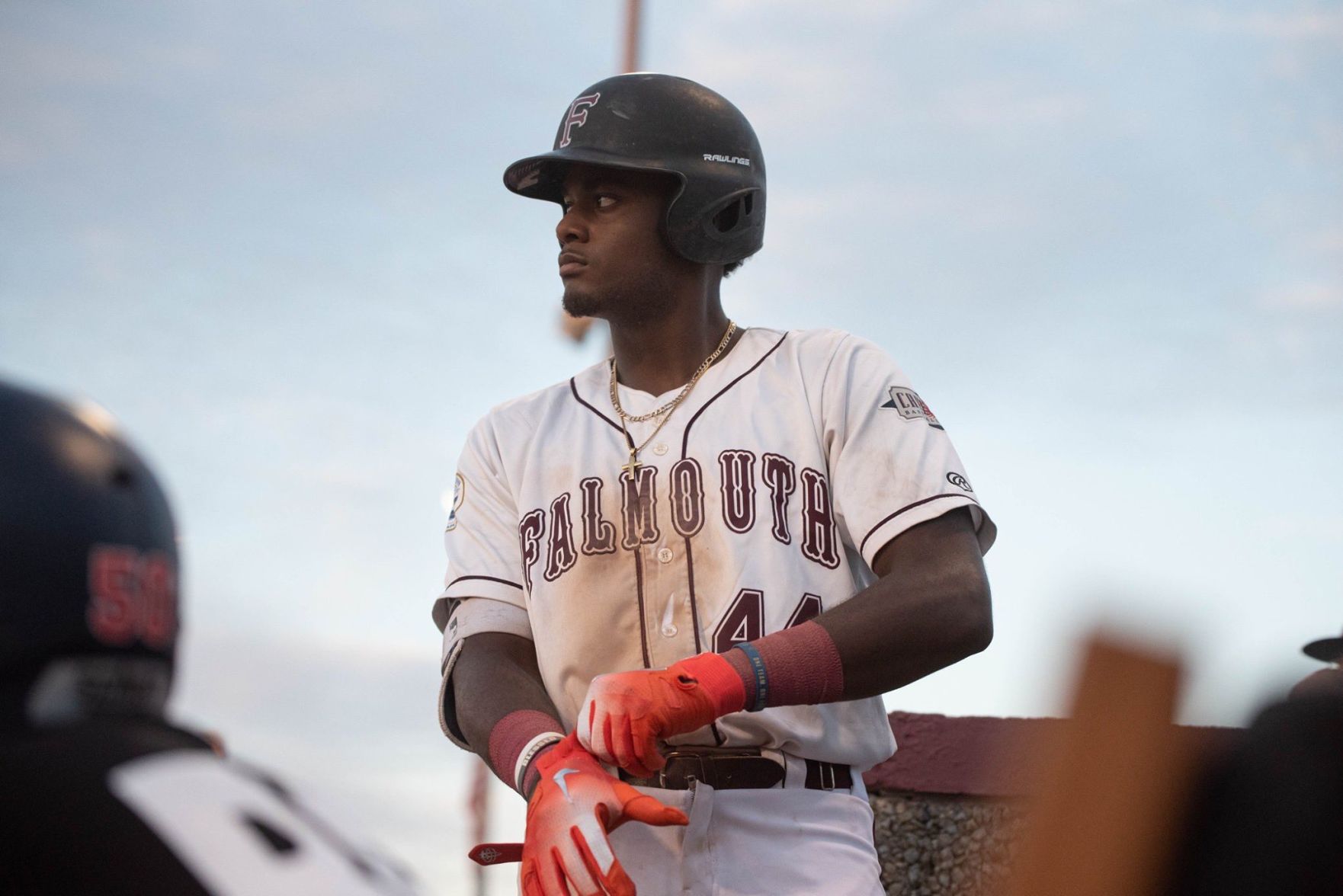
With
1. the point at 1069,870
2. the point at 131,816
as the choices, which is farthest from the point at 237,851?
the point at 1069,870

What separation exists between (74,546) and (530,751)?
1.46 metres

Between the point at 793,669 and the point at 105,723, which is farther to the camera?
the point at 793,669

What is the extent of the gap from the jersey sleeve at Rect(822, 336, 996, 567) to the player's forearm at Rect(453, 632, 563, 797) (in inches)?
31.5

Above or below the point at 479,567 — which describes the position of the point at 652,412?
above

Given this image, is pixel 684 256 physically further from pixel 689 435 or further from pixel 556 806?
pixel 556 806

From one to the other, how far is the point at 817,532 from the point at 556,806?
87 cm

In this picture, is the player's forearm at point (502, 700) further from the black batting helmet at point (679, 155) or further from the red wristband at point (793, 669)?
the black batting helmet at point (679, 155)

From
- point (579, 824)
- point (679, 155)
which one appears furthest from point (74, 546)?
point (679, 155)

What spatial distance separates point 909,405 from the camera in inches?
147

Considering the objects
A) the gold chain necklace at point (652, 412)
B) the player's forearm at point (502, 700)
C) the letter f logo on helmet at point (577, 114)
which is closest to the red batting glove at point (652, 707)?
the player's forearm at point (502, 700)

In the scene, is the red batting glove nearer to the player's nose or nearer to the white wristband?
the white wristband

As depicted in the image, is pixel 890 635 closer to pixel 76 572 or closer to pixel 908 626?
pixel 908 626

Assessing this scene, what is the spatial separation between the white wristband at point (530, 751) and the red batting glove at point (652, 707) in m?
0.18

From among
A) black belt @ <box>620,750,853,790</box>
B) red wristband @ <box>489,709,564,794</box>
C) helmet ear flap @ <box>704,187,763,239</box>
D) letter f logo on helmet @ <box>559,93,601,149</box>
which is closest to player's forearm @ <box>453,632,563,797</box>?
red wristband @ <box>489,709,564,794</box>
